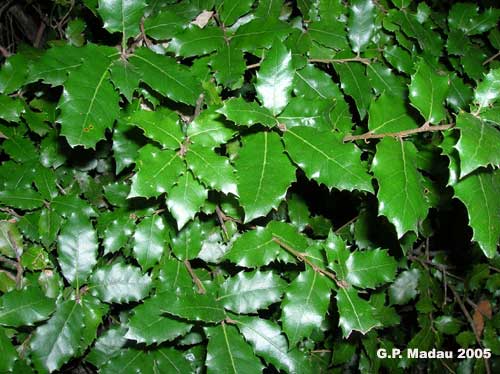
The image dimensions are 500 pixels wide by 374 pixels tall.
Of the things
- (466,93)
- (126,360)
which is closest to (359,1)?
(466,93)

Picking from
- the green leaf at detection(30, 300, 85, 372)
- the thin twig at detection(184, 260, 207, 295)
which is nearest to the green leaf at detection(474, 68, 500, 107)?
the thin twig at detection(184, 260, 207, 295)

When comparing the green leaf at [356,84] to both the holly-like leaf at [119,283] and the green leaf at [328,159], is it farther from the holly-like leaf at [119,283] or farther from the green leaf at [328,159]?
the holly-like leaf at [119,283]

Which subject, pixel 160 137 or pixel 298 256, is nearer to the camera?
pixel 160 137

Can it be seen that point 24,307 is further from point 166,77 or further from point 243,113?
point 243,113

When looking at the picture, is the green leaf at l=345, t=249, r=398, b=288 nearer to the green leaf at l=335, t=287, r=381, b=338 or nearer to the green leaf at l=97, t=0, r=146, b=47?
the green leaf at l=335, t=287, r=381, b=338

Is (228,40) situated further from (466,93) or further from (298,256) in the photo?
(466,93)

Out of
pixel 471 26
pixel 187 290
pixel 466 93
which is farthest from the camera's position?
pixel 471 26
